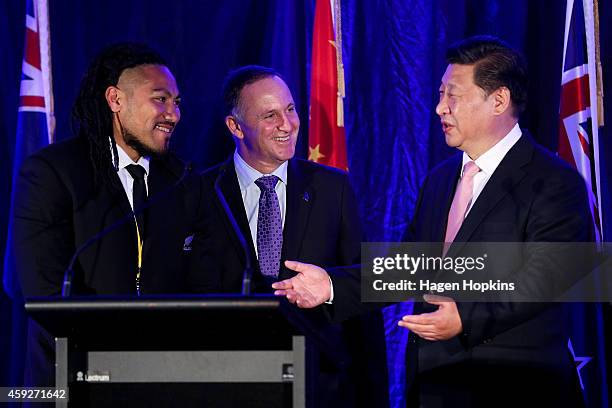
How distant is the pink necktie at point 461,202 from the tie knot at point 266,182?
756mm

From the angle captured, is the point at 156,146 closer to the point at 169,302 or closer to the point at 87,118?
the point at 87,118

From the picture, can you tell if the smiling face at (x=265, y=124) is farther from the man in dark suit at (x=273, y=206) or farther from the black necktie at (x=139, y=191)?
the black necktie at (x=139, y=191)

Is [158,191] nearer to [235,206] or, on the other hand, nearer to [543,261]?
[235,206]

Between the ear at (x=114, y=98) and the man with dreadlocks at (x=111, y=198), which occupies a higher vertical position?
the ear at (x=114, y=98)

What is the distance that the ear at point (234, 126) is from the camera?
3652mm

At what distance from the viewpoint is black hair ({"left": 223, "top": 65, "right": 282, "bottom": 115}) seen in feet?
12.1

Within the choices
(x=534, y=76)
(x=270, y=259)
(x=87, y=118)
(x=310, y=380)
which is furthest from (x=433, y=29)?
(x=310, y=380)

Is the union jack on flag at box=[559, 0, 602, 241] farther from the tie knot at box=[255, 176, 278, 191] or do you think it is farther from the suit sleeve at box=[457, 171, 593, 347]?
the tie knot at box=[255, 176, 278, 191]

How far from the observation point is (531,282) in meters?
2.75

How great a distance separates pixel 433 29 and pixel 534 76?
0.49 m

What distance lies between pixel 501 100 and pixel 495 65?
0.14 metres

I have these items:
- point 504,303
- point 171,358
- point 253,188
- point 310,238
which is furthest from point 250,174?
point 171,358

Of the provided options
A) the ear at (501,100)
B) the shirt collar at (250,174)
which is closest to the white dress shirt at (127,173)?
the shirt collar at (250,174)

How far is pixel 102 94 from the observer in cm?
334
